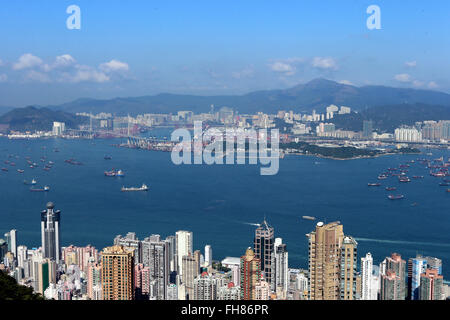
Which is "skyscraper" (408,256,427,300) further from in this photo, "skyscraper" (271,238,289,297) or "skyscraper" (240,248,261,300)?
"skyscraper" (240,248,261,300)

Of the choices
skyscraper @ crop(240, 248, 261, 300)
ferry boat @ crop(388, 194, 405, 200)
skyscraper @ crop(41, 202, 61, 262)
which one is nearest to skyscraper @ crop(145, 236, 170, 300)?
skyscraper @ crop(240, 248, 261, 300)

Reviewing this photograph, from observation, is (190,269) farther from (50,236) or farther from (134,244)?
(50,236)

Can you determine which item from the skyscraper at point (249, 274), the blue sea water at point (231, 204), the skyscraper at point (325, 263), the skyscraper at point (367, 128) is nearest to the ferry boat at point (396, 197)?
the blue sea water at point (231, 204)

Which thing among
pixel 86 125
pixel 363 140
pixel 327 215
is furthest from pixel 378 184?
pixel 86 125
